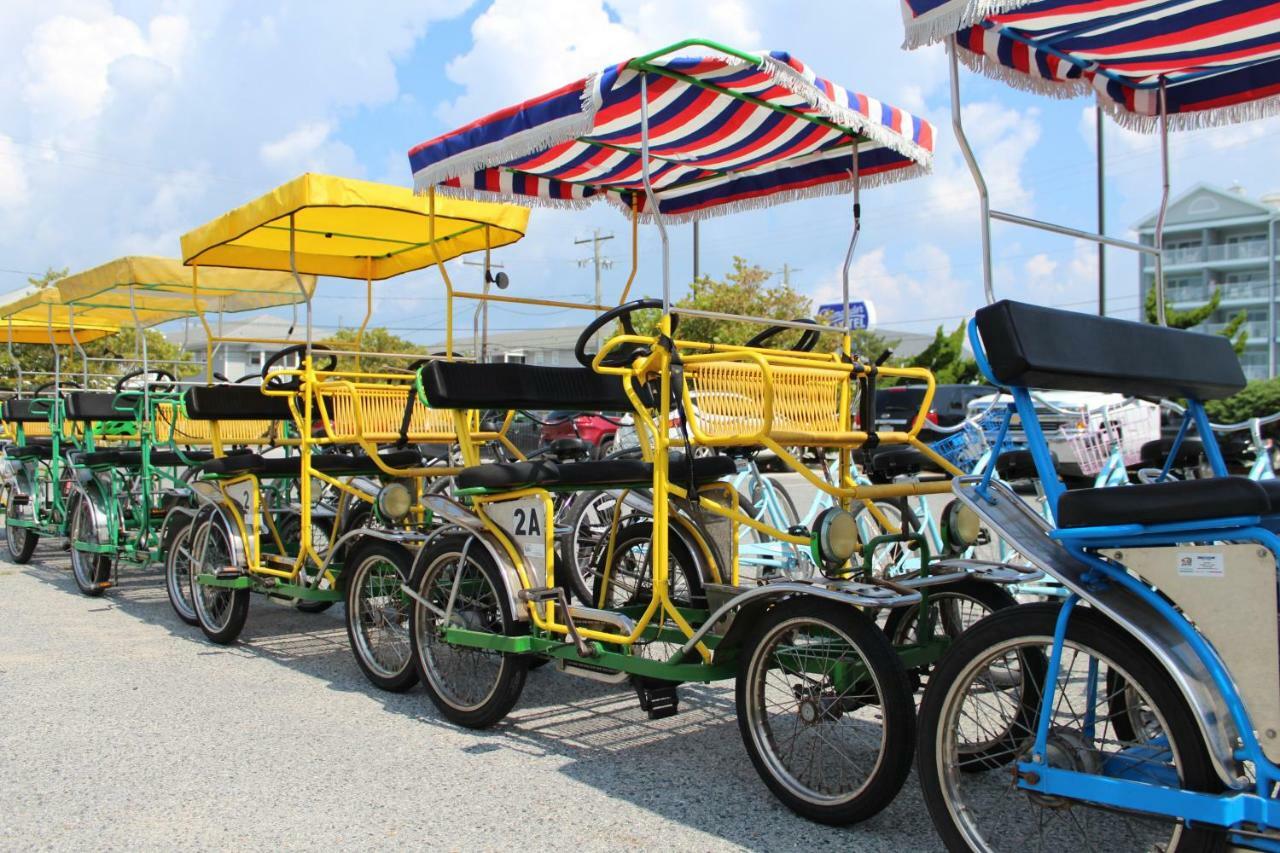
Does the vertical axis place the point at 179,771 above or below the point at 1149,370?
below

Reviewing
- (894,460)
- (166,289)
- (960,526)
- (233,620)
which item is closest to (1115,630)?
Answer: (960,526)

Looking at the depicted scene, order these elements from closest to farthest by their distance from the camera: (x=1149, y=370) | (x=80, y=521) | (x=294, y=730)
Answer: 1. (x=1149, y=370)
2. (x=294, y=730)
3. (x=80, y=521)

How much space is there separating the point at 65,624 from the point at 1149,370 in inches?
277

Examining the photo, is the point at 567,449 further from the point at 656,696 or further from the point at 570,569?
the point at 656,696

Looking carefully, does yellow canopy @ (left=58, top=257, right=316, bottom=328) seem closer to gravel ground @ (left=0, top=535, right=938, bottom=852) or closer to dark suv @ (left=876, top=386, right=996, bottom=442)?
gravel ground @ (left=0, top=535, right=938, bottom=852)

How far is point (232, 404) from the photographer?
758 centimetres

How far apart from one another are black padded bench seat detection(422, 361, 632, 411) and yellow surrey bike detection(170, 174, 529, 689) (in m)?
0.25

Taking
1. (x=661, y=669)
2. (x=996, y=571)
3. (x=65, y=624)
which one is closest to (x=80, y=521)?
(x=65, y=624)

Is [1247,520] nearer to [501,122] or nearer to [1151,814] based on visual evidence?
[1151,814]

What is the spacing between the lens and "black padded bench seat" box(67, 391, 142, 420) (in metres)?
9.58

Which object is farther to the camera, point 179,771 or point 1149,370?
point 179,771

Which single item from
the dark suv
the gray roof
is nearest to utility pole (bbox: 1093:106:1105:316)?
the dark suv

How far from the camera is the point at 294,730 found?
5.03m

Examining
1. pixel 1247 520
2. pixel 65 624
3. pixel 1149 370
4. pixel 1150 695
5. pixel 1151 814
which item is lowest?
pixel 65 624
